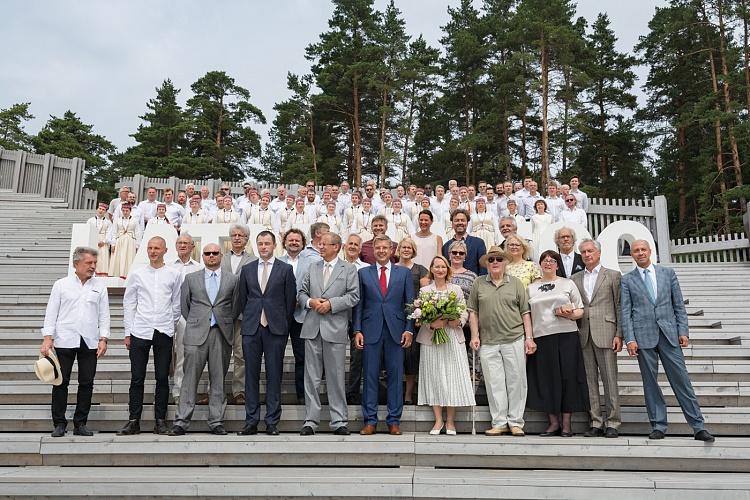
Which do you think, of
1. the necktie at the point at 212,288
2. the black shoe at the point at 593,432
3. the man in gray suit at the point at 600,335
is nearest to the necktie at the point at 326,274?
the necktie at the point at 212,288

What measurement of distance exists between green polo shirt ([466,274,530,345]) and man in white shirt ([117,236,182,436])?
3134mm

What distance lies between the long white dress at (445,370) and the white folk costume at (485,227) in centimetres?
587

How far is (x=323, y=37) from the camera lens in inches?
1387

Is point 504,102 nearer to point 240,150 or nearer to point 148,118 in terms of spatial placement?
point 240,150

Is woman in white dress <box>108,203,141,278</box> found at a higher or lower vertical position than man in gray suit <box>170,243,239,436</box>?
higher

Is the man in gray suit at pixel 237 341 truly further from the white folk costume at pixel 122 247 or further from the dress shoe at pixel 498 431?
the white folk costume at pixel 122 247

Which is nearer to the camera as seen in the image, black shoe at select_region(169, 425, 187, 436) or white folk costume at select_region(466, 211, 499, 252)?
black shoe at select_region(169, 425, 187, 436)

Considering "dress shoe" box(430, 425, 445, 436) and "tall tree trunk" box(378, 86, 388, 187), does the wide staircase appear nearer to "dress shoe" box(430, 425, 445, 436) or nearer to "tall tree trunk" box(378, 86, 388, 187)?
"dress shoe" box(430, 425, 445, 436)

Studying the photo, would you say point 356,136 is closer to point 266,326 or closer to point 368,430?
point 266,326

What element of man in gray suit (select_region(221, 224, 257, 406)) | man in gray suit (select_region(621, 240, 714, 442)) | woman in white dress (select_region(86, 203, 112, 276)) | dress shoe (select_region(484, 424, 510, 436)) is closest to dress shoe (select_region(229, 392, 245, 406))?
man in gray suit (select_region(221, 224, 257, 406))

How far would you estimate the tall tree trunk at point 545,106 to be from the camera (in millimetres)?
28125

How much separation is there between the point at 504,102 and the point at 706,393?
1055 inches

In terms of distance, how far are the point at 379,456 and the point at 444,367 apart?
3.65 ft

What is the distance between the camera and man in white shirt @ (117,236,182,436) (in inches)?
230
